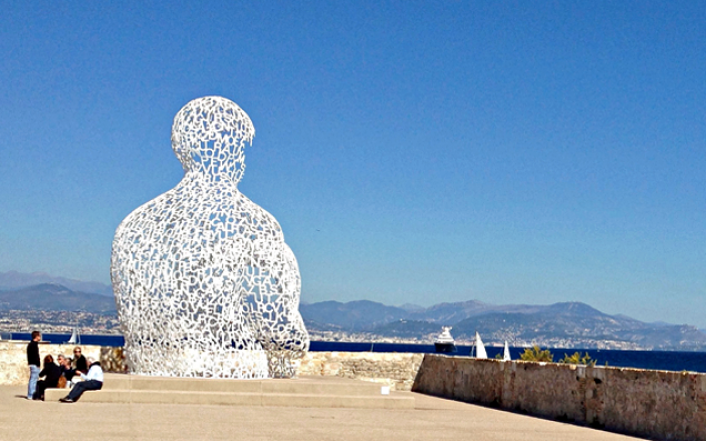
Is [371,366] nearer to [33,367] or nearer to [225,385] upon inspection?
[225,385]

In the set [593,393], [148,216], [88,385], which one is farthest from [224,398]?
[593,393]

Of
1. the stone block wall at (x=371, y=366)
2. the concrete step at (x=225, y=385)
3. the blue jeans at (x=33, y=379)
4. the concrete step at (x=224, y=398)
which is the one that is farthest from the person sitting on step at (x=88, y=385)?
the stone block wall at (x=371, y=366)

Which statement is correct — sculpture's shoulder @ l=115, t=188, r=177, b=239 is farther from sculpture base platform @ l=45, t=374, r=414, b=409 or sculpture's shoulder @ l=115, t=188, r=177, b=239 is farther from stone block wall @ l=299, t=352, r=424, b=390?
stone block wall @ l=299, t=352, r=424, b=390

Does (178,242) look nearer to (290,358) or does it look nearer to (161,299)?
(161,299)

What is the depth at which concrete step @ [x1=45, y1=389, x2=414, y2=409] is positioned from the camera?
1345 cm

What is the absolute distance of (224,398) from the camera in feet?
44.6

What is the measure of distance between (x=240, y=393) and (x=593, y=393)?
193 inches

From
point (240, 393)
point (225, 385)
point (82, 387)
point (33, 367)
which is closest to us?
point (82, 387)

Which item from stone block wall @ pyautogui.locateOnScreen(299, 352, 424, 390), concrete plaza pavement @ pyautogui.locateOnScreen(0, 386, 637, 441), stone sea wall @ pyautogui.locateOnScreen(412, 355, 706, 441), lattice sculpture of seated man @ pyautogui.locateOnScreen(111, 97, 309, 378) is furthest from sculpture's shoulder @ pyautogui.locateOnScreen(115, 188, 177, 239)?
stone sea wall @ pyautogui.locateOnScreen(412, 355, 706, 441)

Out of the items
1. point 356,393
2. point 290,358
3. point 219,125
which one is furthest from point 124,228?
point 356,393

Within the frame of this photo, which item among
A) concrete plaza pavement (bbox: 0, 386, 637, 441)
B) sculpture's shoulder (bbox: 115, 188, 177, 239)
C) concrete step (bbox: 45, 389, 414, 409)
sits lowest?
concrete plaza pavement (bbox: 0, 386, 637, 441)

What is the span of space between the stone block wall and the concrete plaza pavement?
4.60m

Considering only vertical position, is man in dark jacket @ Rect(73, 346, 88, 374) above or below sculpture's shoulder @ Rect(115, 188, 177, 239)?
below

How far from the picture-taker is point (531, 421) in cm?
1274
